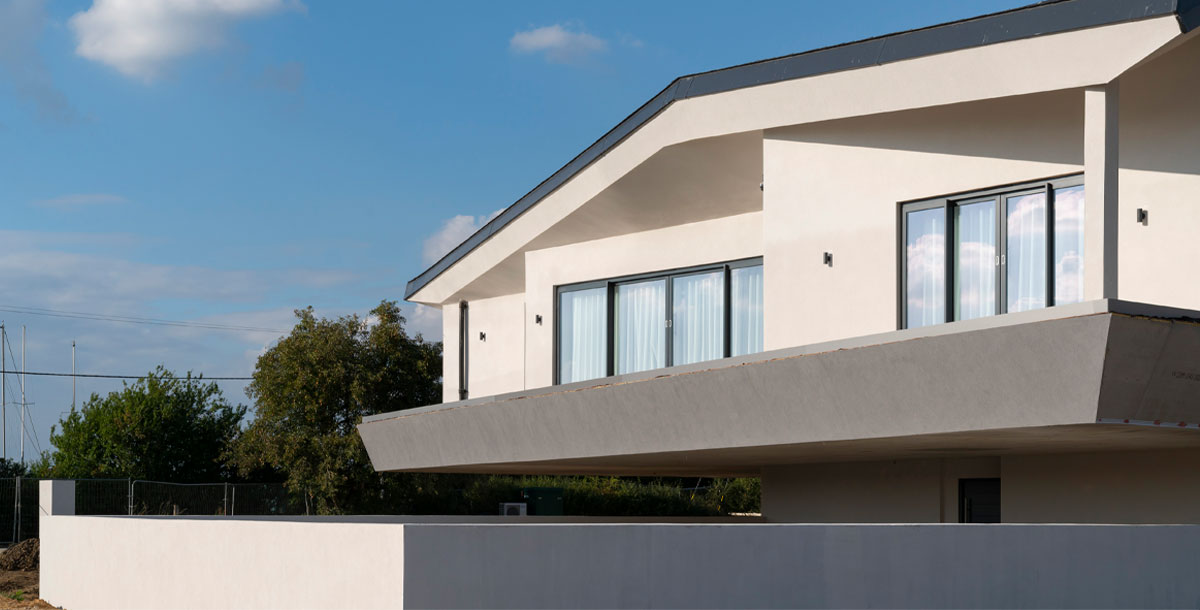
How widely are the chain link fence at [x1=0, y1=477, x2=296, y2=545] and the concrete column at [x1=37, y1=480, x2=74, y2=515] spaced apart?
36.3 feet

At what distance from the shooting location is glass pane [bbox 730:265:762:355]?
18.3 meters

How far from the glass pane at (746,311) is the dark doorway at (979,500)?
3.86m

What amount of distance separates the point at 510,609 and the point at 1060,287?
317 inches

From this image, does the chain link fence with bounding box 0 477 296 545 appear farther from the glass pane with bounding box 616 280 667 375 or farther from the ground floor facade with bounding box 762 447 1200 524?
the ground floor facade with bounding box 762 447 1200 524

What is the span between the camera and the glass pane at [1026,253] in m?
14.2

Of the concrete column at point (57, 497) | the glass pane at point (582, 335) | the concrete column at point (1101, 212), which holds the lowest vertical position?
the concrete column at point (57, 497)

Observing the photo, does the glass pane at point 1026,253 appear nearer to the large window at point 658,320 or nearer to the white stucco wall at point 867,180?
the white stucco wall at point 867,180

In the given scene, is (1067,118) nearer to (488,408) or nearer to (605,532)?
(605,532)

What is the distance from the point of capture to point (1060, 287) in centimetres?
1405

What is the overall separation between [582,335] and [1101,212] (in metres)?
10.8

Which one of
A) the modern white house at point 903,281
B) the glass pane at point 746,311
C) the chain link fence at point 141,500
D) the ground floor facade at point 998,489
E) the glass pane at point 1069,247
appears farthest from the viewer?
the chain link fence at point 141,500

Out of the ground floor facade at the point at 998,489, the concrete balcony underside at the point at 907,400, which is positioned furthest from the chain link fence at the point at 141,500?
the ground floor facade at the point at 998,489

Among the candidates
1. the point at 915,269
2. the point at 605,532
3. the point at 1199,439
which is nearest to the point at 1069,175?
the point at 915,269

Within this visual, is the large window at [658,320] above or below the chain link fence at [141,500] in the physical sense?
above
